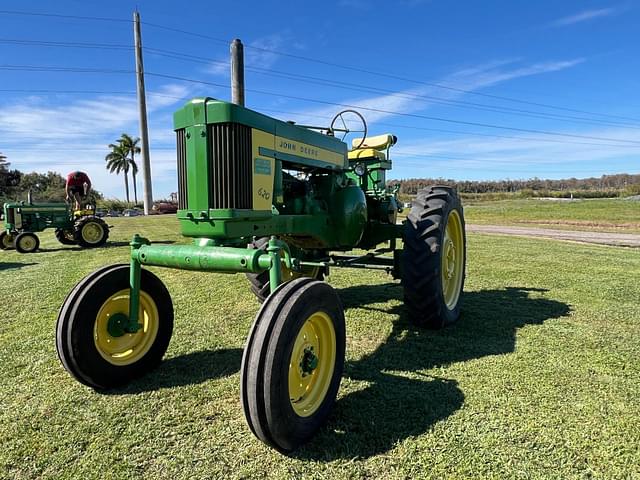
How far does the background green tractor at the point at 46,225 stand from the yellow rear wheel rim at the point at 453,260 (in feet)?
32.6

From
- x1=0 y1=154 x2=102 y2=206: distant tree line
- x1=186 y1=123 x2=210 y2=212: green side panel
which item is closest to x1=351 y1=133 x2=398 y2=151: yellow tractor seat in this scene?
x1=186 y1=123 x2=210 y2=212: green side panel

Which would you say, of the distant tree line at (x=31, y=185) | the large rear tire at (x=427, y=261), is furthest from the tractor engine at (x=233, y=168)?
the distant tree line at (x=31, y=185)

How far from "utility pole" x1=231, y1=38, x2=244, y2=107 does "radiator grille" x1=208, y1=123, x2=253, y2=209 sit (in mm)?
1711

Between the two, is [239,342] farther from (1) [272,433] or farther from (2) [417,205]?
(2) [417,205]

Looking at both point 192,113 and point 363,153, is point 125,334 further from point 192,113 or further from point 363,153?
point 363,153

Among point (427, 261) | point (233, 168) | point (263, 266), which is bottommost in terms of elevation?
point (427, 261)

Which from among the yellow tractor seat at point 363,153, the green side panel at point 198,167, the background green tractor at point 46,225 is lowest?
the background green tractor at point 46,225

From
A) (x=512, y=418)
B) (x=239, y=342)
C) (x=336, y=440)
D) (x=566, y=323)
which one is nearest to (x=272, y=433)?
(x=336, y=440)

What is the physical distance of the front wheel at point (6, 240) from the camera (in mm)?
11031

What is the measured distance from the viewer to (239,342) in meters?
3.92

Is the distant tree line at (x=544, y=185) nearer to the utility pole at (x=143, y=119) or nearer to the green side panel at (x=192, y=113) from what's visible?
the utility pole at (x=143, y=119)

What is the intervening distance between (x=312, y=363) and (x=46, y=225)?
451 inches

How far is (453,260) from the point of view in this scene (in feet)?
16.2

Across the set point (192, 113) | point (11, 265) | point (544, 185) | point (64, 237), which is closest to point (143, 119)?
point (64, 237)
